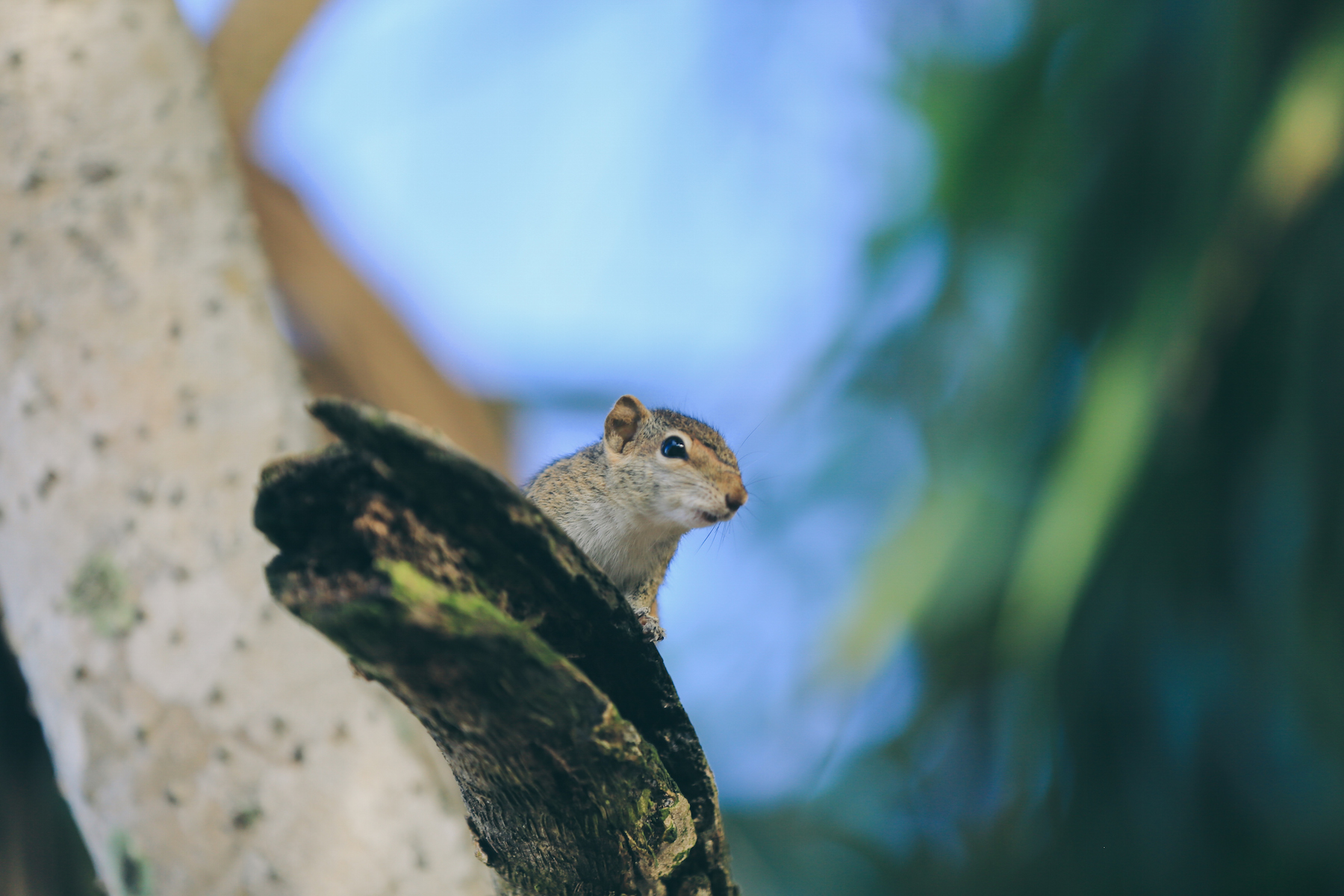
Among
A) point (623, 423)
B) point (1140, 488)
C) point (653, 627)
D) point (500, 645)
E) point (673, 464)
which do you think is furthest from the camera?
point (1140, 488)

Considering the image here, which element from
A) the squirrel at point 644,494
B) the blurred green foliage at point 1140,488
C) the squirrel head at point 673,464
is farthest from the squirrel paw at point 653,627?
the blurred green foliage at point 1140,488

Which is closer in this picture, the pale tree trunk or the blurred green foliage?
the pale tree trunk

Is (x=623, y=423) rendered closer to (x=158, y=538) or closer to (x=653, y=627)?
(x=653, y=627)

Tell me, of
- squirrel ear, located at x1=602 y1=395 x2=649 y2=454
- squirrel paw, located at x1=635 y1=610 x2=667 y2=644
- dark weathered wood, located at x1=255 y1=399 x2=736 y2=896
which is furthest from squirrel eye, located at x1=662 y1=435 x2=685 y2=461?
dark weathered wood, located at x1=255 y1=399 x2=736 y2=896

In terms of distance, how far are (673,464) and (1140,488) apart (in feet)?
12.3

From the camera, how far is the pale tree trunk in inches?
83.9

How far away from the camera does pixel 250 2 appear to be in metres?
5.23

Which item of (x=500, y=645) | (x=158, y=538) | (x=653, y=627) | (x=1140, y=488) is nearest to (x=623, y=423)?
(x=653, y=627)

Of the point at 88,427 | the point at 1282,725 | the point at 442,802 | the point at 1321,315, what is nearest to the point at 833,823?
the point at 1282,725

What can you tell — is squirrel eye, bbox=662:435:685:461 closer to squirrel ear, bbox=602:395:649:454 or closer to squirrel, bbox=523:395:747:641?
squirrel, bbox=523:395:747:641

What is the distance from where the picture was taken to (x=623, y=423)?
279 centimetres

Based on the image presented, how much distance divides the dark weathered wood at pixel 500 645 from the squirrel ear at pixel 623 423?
1325mm

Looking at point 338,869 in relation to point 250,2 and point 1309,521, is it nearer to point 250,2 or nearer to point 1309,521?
point 250,2

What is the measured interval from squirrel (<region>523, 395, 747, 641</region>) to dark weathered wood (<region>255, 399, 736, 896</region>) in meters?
0.91
